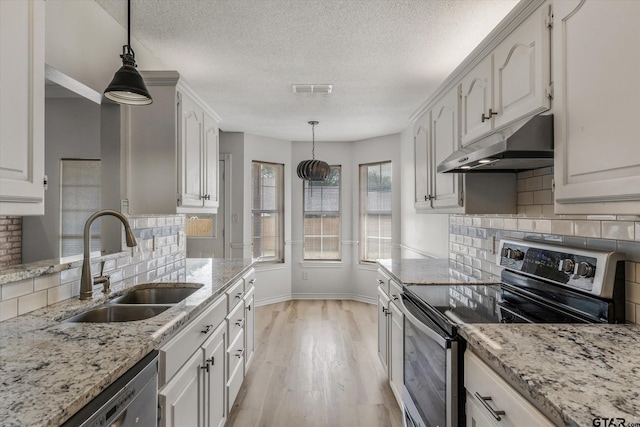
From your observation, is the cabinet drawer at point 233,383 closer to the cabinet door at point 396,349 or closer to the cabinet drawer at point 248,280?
the cabinet drawer at point 248,280

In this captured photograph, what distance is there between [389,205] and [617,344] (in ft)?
13.3

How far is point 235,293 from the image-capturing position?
7.41 ft

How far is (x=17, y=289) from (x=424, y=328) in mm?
1718

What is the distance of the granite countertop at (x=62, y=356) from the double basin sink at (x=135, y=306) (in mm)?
57

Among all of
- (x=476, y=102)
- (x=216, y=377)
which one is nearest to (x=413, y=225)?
(x=476, y=102)

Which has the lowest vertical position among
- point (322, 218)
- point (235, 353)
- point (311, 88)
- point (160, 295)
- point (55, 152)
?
point (235, 353)

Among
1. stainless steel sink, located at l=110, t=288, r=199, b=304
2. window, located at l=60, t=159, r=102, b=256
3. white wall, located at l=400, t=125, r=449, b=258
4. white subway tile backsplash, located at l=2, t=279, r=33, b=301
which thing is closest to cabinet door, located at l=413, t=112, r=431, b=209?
white wall, located at l=400, t=125, r=449, b=258

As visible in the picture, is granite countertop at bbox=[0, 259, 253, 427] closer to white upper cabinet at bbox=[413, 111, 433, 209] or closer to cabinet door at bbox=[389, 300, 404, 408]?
cabinet door at bbox=[389, 300, 404, 408]

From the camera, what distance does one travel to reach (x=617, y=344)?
1.05 m

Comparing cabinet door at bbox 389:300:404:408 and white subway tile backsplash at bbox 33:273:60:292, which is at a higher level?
white subway tile backsplash at bbox 33:273:60:292

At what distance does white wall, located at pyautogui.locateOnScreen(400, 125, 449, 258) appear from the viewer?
11.3 feet

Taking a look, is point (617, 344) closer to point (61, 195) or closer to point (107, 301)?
point (107, 301)

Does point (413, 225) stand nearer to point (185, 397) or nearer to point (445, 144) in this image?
point (445, 144)

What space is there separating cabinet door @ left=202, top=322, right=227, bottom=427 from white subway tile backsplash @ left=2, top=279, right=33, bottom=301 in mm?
756
